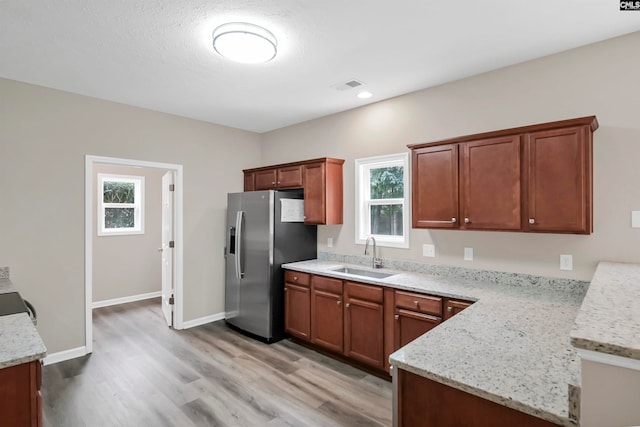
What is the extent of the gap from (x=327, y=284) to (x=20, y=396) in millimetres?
2447

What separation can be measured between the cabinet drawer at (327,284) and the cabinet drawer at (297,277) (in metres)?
0.10

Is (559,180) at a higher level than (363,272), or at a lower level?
higher

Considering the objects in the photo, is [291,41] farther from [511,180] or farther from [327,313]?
[327,313]

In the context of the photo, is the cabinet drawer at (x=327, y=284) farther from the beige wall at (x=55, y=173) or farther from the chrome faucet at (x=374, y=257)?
the beige wall at (x=55, y=173)

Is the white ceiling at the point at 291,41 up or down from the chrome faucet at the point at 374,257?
up

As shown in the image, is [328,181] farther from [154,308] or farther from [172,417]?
[154,308]

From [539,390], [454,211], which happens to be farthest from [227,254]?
[539,390]

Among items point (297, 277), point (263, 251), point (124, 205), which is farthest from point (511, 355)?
point (124, 205)

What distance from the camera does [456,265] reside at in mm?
→ 3104

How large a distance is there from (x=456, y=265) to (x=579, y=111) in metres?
1.57

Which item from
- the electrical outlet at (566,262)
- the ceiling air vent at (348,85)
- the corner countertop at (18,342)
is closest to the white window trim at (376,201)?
the ceiling air vent at (348,85)

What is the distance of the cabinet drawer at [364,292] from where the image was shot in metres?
3.00

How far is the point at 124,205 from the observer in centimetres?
555

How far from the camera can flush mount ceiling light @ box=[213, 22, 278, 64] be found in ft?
7.29
